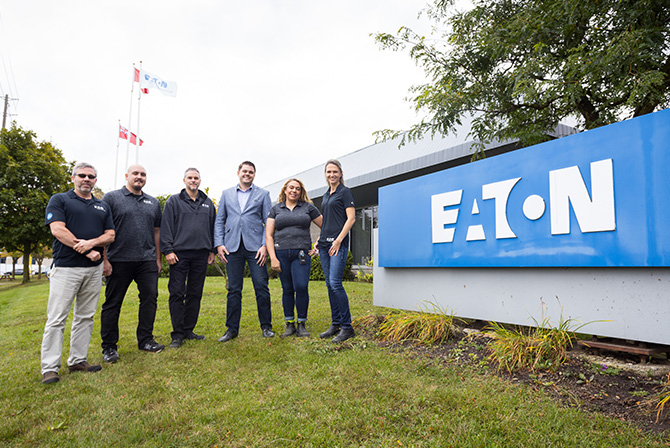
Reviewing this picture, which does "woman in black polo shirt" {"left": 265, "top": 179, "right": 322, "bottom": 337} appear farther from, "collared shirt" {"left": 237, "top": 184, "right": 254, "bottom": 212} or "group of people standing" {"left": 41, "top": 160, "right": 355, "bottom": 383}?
"collared shirt" {"left": 237, "top": 184, "right": 254, "bottom": 212}

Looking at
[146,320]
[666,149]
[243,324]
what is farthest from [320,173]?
[666,149]

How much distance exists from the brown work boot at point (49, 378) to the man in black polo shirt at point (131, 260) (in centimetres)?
56

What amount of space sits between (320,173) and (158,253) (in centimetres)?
1373

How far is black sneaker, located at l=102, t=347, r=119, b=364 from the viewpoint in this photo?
12.4ft

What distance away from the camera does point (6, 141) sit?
19875 mm

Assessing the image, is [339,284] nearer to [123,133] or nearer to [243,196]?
[243,196]

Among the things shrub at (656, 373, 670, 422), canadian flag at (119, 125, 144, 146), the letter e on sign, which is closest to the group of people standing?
the letter e on sign

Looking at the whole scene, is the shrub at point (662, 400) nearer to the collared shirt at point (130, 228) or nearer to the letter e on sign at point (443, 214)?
the letter e on sign at point (443, 214)

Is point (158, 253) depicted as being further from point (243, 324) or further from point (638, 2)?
point (638, 2)

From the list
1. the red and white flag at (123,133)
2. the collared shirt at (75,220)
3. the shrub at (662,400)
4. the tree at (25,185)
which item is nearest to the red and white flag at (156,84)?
the red and white flag at (123,133)

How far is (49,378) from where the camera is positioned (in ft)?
10.5

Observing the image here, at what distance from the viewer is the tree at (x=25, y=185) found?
60.7 feet

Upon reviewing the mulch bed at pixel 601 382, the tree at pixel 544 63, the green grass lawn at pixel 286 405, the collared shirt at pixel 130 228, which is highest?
the tree at pixel 544 63

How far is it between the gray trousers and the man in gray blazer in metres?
1.33
